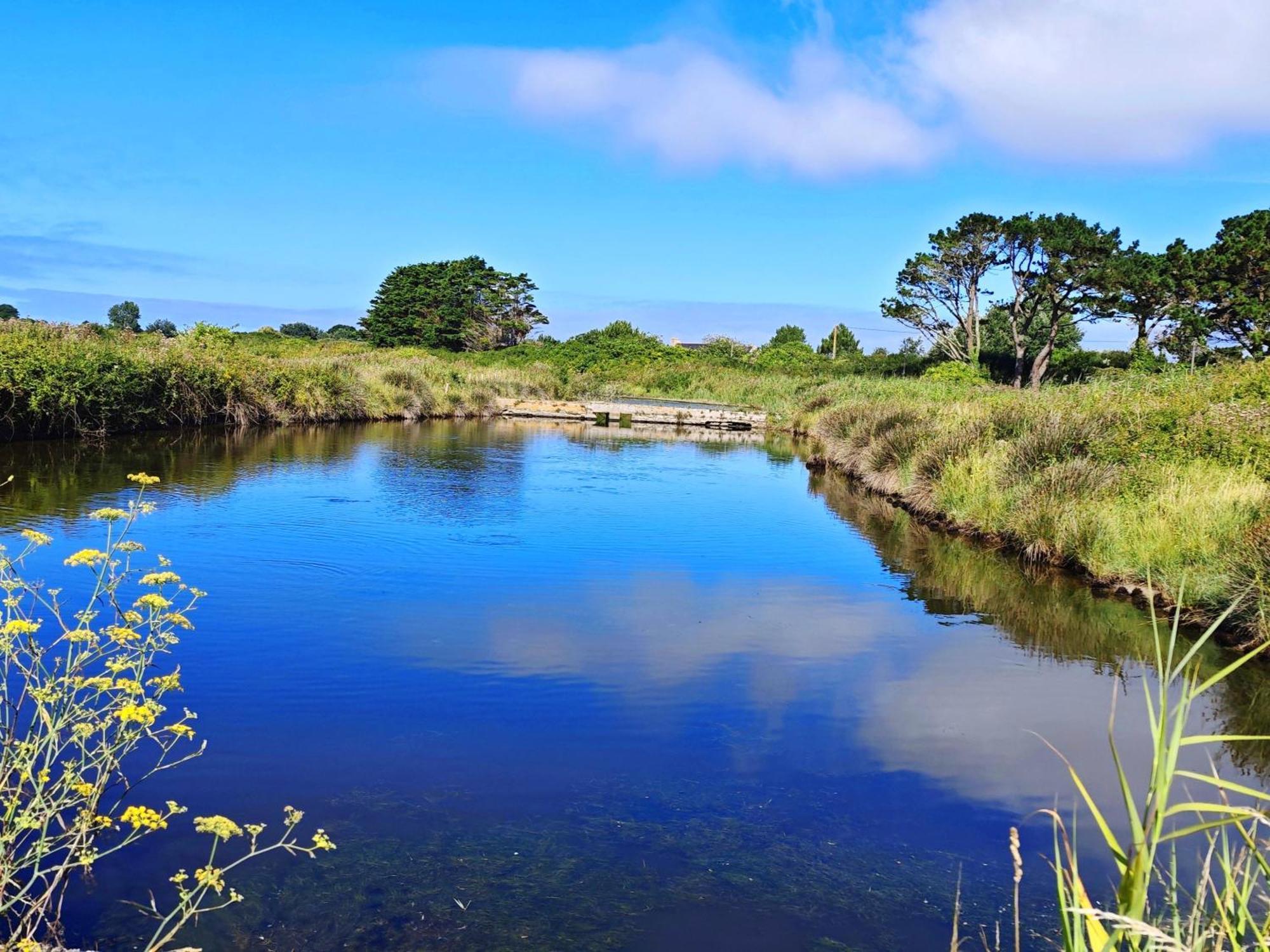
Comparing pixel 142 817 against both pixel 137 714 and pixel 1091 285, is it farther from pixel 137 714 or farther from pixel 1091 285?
pixel 1091 285

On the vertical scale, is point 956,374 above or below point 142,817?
above

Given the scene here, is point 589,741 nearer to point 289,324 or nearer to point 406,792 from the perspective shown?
point 406,792

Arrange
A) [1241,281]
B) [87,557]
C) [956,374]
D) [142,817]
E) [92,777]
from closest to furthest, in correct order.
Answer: [142,817] → [87,557] → [92,777] → [1241,281] → [956,374]

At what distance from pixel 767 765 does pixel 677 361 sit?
56485 mm

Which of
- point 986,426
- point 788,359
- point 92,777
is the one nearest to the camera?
point 92,777

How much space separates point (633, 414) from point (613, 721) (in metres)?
35.3

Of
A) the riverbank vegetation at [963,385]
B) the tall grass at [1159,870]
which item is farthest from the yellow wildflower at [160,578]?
the riverbank vegetation at [963,385]

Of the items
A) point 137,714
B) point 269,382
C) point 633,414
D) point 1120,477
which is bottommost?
point 137,714

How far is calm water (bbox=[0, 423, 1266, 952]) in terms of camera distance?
15.1 feet

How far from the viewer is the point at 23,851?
4406mm

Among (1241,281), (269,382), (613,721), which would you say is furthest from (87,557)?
(1241,281)

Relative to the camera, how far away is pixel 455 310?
7075 cm

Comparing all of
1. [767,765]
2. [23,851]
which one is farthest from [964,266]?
[23,851]

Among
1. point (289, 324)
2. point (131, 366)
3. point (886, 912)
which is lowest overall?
point (886, 912)
